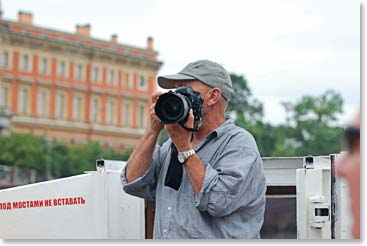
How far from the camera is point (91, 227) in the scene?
12.7ft

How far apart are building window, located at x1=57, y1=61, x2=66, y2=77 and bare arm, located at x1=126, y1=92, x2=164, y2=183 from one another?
62880 mm

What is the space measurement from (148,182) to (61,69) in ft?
209

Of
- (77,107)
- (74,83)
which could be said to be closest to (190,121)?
(74,83)

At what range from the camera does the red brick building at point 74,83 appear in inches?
2501

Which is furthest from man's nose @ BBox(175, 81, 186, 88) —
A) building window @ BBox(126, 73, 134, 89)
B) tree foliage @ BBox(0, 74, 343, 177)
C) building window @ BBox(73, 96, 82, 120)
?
building window @ BBox(126, 73, 134, 89)

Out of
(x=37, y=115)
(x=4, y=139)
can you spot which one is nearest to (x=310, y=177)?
(x=4, y=139)

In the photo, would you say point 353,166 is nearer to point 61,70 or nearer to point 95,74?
point 61,70

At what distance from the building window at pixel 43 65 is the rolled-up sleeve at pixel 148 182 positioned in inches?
2451

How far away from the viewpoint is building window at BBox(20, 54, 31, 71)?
2504 inches

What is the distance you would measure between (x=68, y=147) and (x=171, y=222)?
55950 mm

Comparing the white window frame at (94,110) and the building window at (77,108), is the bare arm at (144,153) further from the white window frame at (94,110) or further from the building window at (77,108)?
the white window frame at (94,110)

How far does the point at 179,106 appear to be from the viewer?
2.97 m

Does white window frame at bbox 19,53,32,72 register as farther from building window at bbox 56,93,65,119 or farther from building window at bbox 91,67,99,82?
building window at bbox 91,67,99,82

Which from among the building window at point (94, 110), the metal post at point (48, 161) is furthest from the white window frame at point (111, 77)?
the metal post at point (48, 161)
